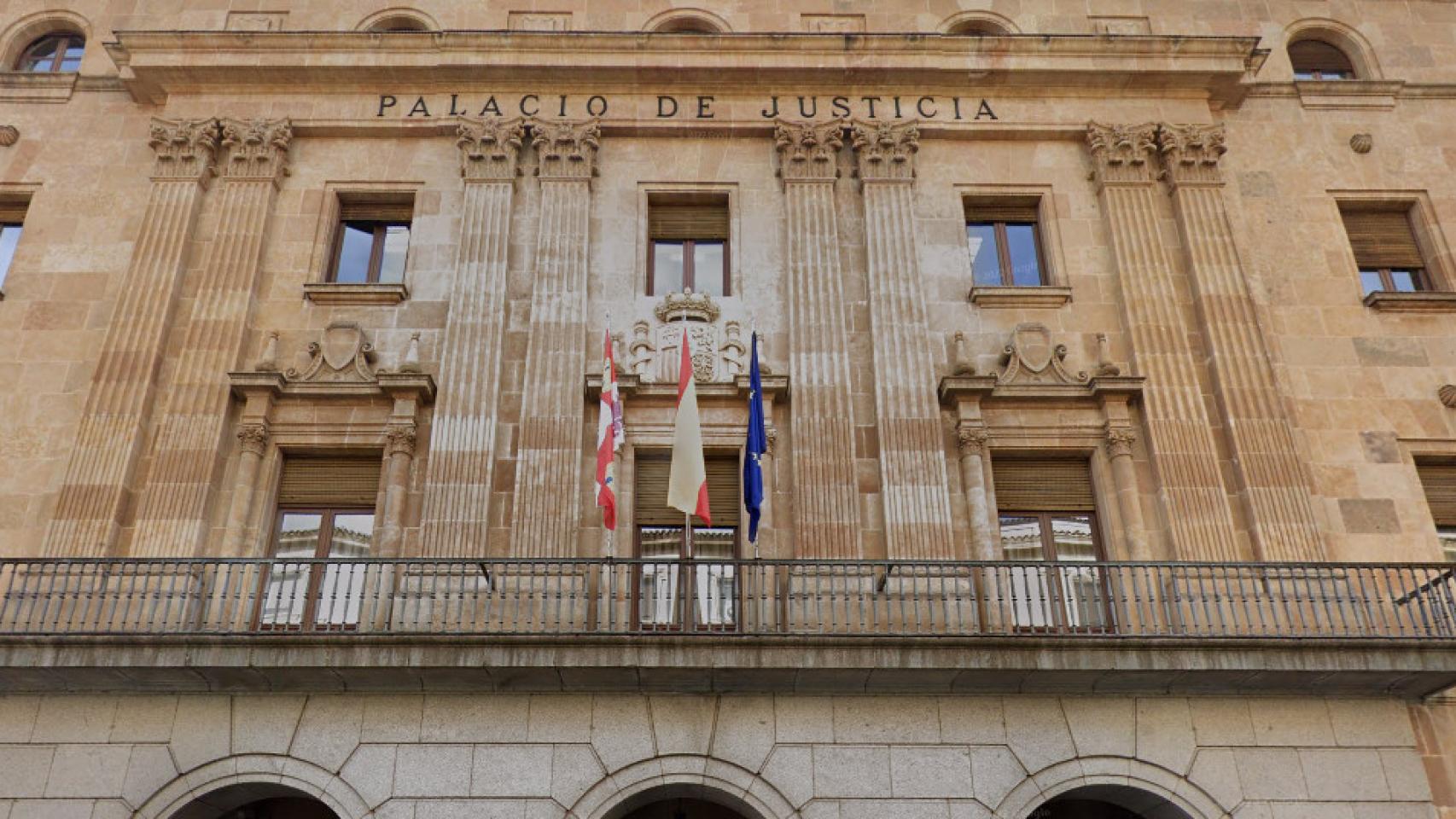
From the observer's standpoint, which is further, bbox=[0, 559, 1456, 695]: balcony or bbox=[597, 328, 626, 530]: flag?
bbox=[597, 328, 626, 530]: flag

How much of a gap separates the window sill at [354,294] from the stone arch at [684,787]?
7860 mm

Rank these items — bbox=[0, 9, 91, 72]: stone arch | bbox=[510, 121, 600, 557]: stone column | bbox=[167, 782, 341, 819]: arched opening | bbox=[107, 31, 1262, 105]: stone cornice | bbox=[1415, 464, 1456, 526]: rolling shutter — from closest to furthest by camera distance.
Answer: bbox=[167, 782, 341, 819]: arched opening
bbox=[510, 121, 600, 557]: stone column
bbox=[1415, 464, 1456, 526]: rolling shutter
bbox=[107, 31, 1262, 105]: stone cornice
bbox=[0, 9, 91, 72]: stone arch

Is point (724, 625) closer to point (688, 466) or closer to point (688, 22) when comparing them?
point (688, 466)

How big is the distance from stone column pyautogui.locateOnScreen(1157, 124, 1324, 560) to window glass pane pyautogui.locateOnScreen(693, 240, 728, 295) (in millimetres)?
7000

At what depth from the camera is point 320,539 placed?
50.3ft

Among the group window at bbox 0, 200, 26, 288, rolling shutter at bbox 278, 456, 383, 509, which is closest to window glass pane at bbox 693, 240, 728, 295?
rolling shutter at bbox 278, 456, 383, 509

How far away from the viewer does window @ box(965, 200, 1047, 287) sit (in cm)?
1739

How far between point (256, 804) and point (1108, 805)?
10704 millimetres

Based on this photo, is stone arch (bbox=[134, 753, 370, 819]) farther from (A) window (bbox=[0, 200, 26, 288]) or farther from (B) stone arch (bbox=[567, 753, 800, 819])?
(A) window (bbox=[0, 200, 26, 288])

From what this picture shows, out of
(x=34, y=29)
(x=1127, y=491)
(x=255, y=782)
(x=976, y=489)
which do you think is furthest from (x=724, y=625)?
(x=34, y=29)

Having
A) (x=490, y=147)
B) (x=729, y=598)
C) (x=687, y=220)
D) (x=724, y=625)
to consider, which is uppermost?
(x=490, y=147)

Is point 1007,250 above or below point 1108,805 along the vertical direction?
above

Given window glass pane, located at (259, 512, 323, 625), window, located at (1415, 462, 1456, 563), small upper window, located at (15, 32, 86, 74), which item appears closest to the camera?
window glass pane, located at (259, 512, 323, 625)

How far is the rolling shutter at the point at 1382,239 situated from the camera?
1783cm
